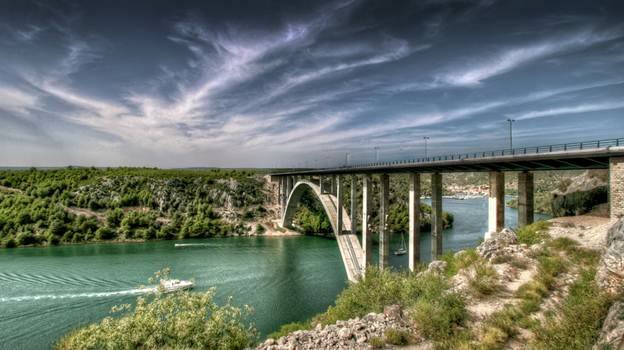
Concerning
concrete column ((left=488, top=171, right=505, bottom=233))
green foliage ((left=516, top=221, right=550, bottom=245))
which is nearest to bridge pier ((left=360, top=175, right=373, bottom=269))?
concrete column ((left=488, top=171, right=505, bottom=233))

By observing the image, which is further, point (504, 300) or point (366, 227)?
point (366, 227)

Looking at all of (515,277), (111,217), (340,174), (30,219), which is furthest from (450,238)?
(30,219)

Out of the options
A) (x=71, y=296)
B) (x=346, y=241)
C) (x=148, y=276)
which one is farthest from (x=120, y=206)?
(x=346, y=241)

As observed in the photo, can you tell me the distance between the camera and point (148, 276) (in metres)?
Answer: 30.4

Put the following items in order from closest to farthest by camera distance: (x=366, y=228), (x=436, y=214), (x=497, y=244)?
(x=497, y=244)
(x=436, y=214)
(x=366, y=228)

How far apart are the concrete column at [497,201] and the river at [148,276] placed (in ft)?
43.0

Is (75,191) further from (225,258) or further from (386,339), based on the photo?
(386,339)

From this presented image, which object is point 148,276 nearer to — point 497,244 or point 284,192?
point 497,244

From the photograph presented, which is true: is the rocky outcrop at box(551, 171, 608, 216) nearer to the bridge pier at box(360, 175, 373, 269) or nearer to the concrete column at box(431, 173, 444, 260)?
the concrete column at box(431, 173, 444, 260)

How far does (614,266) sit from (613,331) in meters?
2.23

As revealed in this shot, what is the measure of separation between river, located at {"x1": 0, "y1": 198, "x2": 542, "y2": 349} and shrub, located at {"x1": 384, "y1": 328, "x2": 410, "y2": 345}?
540 inches

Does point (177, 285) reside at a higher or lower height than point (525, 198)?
lower

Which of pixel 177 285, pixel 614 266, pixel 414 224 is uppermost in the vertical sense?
pixel 614 266

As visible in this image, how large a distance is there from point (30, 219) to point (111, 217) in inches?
445
